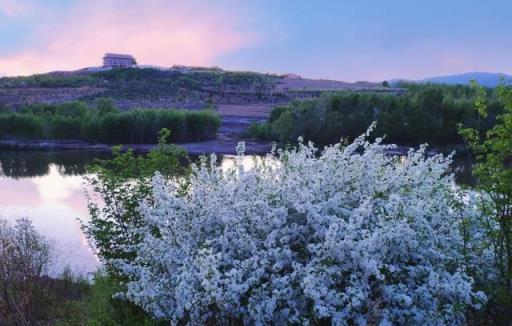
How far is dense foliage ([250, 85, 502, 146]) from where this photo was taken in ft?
184

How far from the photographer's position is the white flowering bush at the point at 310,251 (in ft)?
16.9

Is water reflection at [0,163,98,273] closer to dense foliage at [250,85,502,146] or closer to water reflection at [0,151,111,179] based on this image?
water reflection at [0,151,111,179]

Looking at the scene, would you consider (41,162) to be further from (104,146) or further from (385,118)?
(385,118)

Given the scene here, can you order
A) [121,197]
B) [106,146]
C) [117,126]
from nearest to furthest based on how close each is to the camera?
[121,197]
[106,146]
[117,126]

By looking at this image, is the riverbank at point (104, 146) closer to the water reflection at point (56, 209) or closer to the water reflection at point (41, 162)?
the water reflection at point (41, 162)

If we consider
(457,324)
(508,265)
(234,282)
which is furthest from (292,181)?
(508,265)

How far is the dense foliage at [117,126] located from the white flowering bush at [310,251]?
5942 cm

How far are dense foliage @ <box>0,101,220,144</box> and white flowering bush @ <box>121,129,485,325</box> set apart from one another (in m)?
59.4

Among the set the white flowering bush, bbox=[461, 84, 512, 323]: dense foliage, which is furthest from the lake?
the white flowering bush

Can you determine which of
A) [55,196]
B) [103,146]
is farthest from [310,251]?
[103,146]

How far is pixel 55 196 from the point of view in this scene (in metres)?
30.6

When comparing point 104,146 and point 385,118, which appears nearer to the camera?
point 385,118

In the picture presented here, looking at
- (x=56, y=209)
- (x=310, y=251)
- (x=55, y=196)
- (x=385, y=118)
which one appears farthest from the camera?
(x=385, y=118)

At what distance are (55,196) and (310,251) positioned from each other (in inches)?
1080
